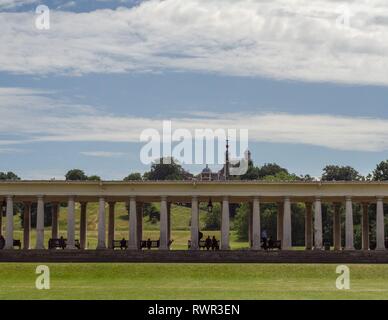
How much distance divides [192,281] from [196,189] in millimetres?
28191

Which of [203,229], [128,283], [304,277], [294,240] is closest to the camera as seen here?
[128,283]

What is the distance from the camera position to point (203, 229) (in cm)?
17638

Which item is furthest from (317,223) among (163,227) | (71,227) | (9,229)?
(9,229)

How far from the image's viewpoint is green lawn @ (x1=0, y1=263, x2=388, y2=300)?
47.3 meters

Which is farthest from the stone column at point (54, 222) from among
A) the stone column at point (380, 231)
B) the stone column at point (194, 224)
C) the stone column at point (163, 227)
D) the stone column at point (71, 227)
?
the stone column at point (380, 231)

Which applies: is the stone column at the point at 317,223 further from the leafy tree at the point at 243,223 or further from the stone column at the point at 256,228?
the leafy tree at the point at 243,223

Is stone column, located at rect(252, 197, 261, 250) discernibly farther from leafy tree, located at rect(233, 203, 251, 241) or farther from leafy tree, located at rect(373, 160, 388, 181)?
leafy tree, located at rect(373, 160, 388, 181)

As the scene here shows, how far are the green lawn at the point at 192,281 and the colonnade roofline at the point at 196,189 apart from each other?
62.1 feet

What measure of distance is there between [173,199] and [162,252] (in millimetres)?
15414

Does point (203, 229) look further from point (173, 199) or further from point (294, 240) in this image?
point (173, 199)

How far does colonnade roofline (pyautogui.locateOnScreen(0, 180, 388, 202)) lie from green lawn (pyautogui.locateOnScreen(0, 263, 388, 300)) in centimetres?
1893

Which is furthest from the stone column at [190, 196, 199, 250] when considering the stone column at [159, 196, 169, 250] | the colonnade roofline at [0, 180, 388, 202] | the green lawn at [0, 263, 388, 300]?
the green lawn at [0, 263, 388, 300]

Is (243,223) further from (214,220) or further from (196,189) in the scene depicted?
(196,189)
